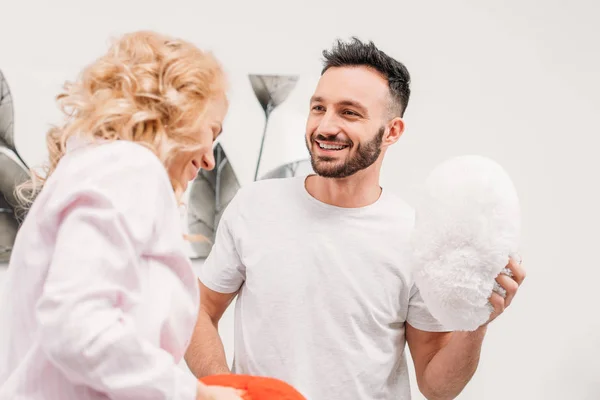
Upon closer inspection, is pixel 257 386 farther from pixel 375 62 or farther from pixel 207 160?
pixel 375 62

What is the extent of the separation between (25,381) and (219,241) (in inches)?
30.0

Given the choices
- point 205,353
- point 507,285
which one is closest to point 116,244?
point 507,285

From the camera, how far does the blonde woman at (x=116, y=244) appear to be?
2.09 ft

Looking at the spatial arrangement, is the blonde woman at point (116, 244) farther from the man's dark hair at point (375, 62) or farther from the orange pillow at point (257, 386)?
the man's dark hair at point (375, 62)

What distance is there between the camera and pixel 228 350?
196 centimetres

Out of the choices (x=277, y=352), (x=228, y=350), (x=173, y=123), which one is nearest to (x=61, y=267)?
(x=173, y=123)

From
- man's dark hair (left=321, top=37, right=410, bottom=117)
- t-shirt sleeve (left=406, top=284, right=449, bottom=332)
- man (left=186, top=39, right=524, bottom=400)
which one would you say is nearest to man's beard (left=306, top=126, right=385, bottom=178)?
man (left=186, top=39, right=524, bottom=400)

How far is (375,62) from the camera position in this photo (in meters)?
1.44

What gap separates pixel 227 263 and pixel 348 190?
306 mm

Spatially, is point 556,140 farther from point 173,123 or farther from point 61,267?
point 61,267

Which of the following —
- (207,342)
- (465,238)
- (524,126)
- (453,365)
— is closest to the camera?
(465,238)

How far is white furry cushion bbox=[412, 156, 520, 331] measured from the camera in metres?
1.02

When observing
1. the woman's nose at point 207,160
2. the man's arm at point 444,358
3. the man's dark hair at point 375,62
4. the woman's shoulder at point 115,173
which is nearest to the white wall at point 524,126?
the man's dark hair at point 375,62

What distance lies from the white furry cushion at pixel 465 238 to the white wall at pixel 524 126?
1.04 m
